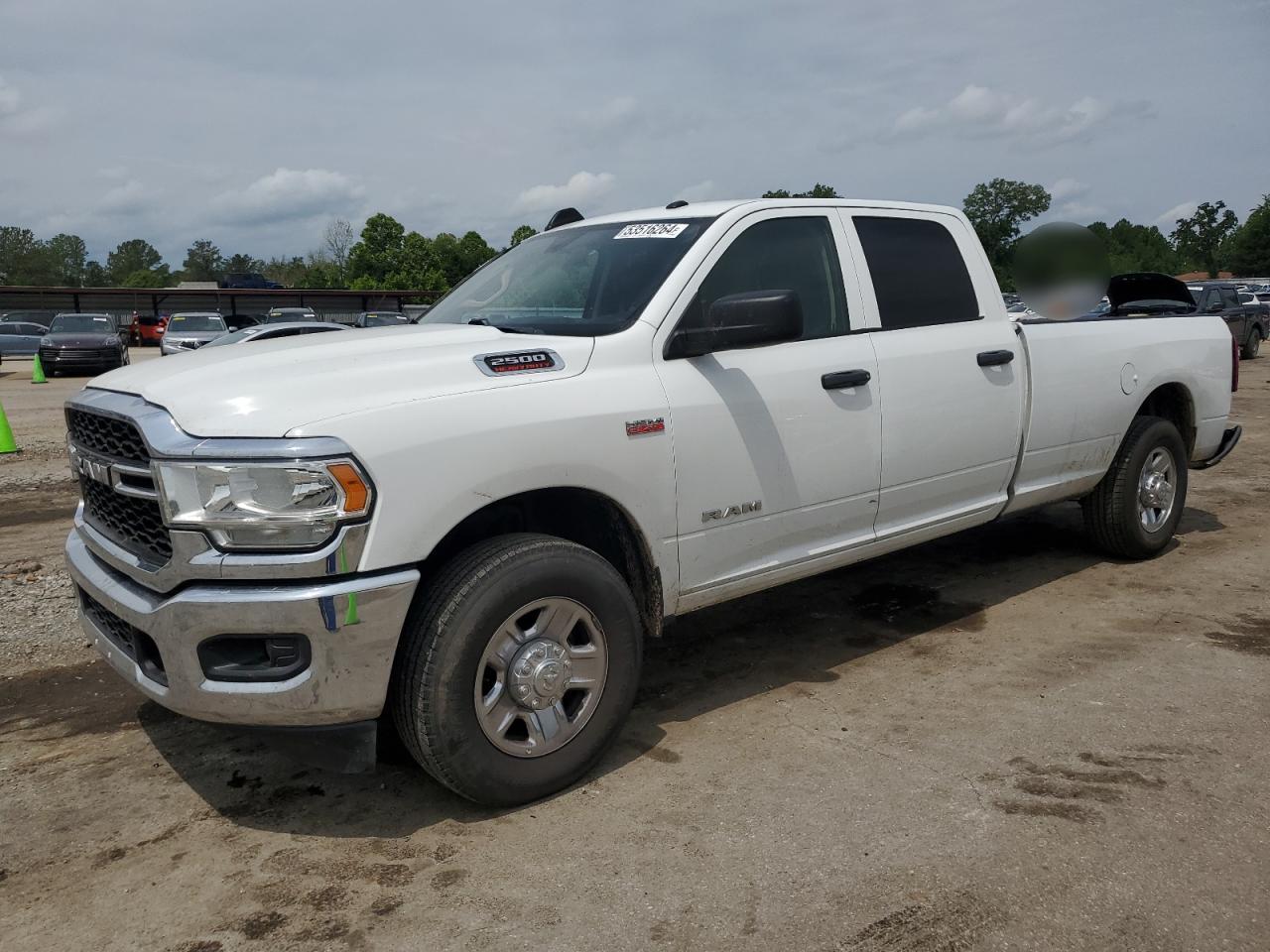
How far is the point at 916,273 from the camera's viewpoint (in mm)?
4625

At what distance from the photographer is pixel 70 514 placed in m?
7.38

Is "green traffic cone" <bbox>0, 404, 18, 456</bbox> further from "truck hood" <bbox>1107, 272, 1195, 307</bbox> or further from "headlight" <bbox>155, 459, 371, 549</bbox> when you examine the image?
"truck hood" <bbox>1107, 272, 1195, 307</bbox>

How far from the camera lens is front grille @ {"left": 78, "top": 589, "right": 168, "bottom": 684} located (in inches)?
119

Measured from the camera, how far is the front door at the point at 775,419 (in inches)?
143

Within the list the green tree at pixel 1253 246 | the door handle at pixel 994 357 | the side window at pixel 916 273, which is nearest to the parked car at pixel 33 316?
the side window at pixel 916 273

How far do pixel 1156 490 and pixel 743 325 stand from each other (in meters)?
3.61

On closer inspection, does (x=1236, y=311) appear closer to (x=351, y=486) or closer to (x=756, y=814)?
(x=756, y=814)

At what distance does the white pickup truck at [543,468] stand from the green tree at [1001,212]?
517 millimetres

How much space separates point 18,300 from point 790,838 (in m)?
55.0

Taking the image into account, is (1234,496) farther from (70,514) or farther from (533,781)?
(70,514)

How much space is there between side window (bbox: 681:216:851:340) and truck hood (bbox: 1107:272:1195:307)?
314 cm

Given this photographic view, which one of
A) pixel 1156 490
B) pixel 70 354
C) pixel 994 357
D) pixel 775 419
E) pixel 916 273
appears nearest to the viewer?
pixel 775 419

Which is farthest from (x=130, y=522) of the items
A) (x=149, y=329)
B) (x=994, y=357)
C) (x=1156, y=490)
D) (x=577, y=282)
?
(x=149, y=329)

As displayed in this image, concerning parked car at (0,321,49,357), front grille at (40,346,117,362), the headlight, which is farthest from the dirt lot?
parked car at (0,321,49,357)
